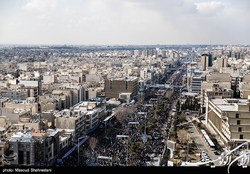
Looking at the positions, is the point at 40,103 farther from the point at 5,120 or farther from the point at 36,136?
the point at 36,136

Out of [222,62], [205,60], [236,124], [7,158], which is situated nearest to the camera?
[7,158]

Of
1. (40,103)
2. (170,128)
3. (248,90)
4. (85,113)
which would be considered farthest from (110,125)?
(248,90)

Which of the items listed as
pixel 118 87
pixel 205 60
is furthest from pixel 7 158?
pixel 205 60

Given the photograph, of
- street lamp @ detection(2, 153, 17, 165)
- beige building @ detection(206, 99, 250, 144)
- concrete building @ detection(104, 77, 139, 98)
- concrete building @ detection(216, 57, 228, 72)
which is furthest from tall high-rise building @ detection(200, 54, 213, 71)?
street lamp @ detection(2, 153, 17, 165)

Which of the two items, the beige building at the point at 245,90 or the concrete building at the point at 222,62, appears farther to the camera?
the concrete building at the point at 222,62

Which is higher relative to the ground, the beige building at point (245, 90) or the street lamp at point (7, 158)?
the beige building at point (245, 90)

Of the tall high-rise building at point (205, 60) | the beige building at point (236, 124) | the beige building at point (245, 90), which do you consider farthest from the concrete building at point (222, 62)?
the beige building at point (236, 124)

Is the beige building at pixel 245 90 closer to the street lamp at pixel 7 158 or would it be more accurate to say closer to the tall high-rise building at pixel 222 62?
the tall high-rise building at pixel 222 62

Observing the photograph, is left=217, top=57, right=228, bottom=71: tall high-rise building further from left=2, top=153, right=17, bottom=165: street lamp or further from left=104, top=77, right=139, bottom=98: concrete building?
left=2, top=153, right=17, bottom=165: street lamp

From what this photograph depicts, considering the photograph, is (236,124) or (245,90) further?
(245,90)

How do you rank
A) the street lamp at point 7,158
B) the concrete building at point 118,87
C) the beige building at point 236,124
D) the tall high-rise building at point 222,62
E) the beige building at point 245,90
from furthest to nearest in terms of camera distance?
1. the tall high-rise building at point 222,62
2. the concrete building at point 118,87
3. the beige building at point 245,90
4. the beige building at point 236,124
5. the street lamp at point 7,158

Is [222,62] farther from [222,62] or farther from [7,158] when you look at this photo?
[7,158]
